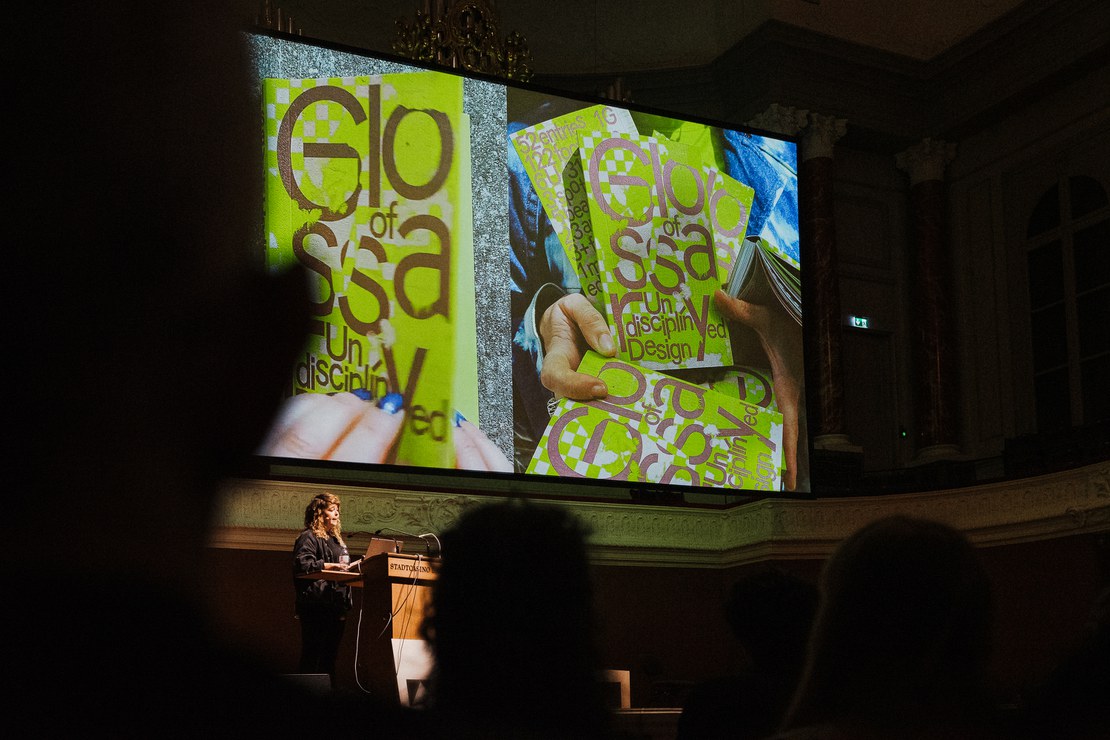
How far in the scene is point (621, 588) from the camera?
10.6 metres

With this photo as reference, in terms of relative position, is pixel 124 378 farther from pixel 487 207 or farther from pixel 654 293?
pixel 654 293

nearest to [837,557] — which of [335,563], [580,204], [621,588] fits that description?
[335,563]

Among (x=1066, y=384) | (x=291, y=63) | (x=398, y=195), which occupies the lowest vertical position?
(x=1066, y=384)

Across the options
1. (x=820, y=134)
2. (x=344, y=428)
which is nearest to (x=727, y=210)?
(x=344, y=428)

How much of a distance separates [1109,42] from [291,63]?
335 inches

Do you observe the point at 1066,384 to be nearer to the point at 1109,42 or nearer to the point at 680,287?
the point at 1109,42

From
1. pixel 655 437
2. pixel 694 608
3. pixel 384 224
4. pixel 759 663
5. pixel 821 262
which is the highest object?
pixel 821 262

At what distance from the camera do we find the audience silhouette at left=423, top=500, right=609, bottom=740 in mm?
849

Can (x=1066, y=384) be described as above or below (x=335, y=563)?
above

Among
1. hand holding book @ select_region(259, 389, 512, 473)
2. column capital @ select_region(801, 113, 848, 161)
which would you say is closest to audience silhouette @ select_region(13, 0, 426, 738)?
hand holding book @ select_region(259, 389, 512, 473)

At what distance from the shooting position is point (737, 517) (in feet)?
36.1

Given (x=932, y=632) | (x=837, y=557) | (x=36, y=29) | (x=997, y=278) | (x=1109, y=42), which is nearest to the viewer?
(x=36, y=29)

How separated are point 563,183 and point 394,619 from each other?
357 cm

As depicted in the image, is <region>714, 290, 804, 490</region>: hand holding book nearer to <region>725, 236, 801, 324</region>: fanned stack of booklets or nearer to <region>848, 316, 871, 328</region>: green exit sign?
<region>725, 236, 801, 324</region>: fanned stack of booklets
